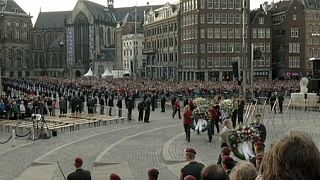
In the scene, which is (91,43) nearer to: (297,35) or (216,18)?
(216,18)

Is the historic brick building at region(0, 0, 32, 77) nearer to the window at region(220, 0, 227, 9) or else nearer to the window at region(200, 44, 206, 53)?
the window at region(200, 44, 206, 53)

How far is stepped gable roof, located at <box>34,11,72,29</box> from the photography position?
160 meters

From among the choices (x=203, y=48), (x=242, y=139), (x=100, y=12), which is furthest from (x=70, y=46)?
(x=242, y=139)

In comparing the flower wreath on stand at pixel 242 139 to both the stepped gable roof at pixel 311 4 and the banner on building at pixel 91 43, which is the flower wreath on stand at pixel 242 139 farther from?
the banner on building at pixel 91 43

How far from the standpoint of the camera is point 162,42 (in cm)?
10256

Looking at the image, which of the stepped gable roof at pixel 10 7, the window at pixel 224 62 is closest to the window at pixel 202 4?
the window at pixel 224 62

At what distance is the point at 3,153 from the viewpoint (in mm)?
22062

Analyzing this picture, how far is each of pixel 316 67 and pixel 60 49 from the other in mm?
105879

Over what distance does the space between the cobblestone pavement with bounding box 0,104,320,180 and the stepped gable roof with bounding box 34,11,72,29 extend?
133453mm

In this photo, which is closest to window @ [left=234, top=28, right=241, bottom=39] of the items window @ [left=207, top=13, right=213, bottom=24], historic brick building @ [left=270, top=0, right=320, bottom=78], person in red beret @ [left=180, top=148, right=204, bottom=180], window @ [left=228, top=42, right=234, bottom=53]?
window @ [left=228, top=42, right=234, bottom=53]

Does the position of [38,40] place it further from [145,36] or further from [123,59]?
[145,36]

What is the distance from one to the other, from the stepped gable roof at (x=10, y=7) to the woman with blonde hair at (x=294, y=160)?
143088 mm

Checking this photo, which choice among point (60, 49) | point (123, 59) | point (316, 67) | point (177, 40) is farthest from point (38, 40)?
point (316, 67)

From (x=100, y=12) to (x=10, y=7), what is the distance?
22885 millimetres
